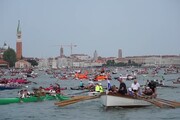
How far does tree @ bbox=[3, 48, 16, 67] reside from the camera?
168200 mm

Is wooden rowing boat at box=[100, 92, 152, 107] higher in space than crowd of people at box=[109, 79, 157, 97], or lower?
lower

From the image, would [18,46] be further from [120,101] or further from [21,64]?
[120,101]

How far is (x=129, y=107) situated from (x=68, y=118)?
3493 mm

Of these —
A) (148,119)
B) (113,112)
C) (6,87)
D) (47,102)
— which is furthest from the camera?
(6,87)

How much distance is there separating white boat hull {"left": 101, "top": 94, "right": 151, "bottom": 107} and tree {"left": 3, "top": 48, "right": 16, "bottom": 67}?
147806 mm

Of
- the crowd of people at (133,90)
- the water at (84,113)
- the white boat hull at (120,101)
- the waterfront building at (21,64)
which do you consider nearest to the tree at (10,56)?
the waterfront building at (21,64)

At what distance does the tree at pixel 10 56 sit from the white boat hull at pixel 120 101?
485 feet

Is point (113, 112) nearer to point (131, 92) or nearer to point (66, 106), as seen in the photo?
point (131, 92)

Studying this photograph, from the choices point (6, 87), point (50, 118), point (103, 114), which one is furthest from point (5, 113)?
point (6, 87)

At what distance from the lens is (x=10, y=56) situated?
557ft

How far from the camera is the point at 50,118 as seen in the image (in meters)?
21.5

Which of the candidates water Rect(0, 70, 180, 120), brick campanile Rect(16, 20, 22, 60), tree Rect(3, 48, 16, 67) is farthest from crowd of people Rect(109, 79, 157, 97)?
brick campanile Rect(16, 20, 22, 60)

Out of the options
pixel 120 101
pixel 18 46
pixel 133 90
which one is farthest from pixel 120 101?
pixel 18 46

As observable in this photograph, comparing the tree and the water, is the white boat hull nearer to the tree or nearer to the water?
the water
